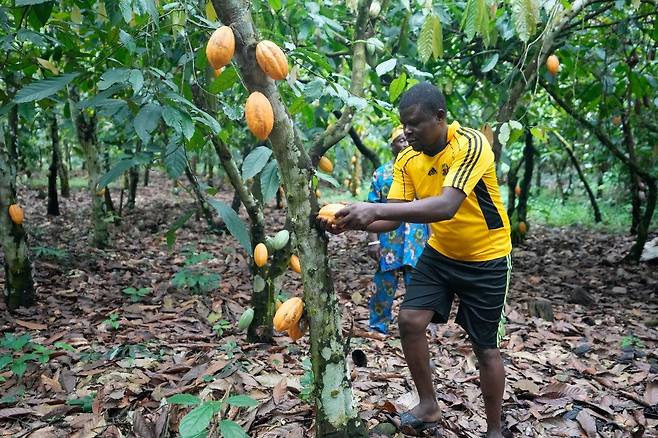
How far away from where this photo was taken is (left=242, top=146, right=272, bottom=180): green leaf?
6.34 ft

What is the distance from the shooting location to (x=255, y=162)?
196 cm

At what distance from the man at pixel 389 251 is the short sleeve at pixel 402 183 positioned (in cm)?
104

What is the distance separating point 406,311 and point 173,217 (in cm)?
657

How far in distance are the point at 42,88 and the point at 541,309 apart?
3.67 meters

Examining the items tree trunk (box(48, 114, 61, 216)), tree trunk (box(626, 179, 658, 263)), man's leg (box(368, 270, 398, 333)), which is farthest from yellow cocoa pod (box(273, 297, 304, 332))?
tree trunk (box(48, 114, 61, 216))

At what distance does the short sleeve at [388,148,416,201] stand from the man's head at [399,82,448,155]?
0.81 feet

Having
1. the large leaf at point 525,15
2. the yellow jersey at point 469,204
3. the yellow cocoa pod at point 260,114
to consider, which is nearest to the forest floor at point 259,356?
the yellow jersey at point 469,204

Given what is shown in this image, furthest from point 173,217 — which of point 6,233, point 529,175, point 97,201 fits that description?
point 529,175

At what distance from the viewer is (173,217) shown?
26.7 feet

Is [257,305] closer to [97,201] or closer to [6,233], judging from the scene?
[6,233]

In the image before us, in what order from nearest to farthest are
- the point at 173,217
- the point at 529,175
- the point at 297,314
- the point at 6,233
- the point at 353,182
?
the point at 297,314 < the point at 6,233 < the point at 529,175 < the point at 173,217 < the point at 353,182

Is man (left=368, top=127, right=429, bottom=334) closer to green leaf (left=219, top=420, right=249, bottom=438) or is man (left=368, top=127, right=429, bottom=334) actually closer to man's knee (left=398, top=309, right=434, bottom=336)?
man's knee (left=398, top=309, right=434, bottom=336)

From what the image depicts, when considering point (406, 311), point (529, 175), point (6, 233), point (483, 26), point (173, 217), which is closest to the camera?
point (483, 26)

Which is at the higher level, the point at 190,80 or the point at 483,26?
the point at 190,80
